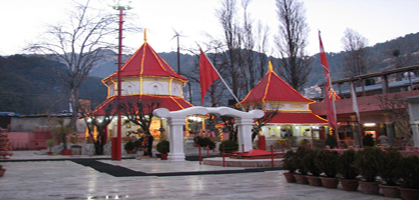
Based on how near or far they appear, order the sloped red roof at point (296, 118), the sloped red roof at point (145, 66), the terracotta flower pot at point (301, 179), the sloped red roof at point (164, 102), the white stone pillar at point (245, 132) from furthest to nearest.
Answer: the sloped red roof at point (145, 66), the sloped red roof at point (296, 118), the sloped red roof at point (164, 102), the white stone pillar at point (245, 132), the terracotta flower pot at point (301, 179)

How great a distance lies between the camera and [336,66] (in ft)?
440

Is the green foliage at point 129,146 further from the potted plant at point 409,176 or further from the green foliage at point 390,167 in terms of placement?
the potted plant at point 409,176

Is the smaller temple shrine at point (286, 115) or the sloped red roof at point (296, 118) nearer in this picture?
the sloped red roof at point (296, 118)

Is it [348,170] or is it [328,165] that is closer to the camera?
[348,170]

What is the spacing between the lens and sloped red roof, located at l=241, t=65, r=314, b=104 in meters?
34.2

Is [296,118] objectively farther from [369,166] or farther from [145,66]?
[369,166]

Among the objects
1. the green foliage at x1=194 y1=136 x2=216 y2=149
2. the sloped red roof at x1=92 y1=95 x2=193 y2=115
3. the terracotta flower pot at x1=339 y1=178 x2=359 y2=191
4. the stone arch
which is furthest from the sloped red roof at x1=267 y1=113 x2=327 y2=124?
the terracotta flower pot at x1=339 y1=178 x2=359 y2=191

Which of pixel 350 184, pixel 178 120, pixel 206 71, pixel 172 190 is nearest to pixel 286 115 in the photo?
pixel 206 71

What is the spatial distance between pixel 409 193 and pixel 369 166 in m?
0.91

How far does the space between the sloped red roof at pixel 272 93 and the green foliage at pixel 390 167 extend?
2701cm

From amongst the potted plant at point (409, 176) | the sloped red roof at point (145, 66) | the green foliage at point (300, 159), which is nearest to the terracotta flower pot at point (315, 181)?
the green foliage at point (300, 159)

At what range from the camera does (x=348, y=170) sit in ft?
24.8

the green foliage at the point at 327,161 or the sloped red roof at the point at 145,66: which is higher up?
the sloped red roof at the point at 145,66

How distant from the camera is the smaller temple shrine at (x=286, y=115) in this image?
1284 inches
